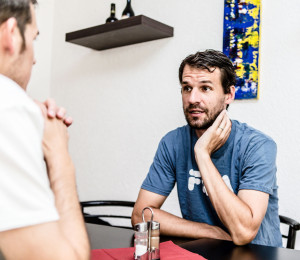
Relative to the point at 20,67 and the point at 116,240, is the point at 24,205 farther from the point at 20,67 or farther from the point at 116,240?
the point at 116,240

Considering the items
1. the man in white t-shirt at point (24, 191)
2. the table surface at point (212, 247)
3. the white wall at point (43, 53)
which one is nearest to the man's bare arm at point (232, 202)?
the table surface at point (212, 247)

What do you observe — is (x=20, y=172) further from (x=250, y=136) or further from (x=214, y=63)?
(x=214, y=63)

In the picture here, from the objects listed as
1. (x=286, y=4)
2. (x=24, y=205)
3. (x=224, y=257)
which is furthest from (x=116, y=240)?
(x=286, y=4)

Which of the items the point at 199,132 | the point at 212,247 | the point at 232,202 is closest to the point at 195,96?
the point at 199,132

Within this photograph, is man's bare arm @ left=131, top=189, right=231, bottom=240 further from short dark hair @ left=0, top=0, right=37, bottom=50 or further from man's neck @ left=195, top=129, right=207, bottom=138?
short dark hair @ left=0, top=0, right=37, bottom=50

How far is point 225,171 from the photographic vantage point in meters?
1.52

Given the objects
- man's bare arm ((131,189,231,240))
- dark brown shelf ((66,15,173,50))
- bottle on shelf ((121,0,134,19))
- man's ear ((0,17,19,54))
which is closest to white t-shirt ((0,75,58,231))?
man's ear ((0,17,19,54))

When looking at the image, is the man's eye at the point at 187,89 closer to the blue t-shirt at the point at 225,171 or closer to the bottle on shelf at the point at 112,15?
the blue t-shirt at the point at 225,171

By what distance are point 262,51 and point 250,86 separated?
0.71 feet

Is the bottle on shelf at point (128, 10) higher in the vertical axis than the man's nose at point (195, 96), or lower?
higher

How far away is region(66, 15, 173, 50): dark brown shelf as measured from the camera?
2.26 meters

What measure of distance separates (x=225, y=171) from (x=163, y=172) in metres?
0.31

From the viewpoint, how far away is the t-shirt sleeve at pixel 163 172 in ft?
5.25

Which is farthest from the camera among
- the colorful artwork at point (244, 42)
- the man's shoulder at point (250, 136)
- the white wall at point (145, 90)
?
the colorful artwork at point (244, 42)
